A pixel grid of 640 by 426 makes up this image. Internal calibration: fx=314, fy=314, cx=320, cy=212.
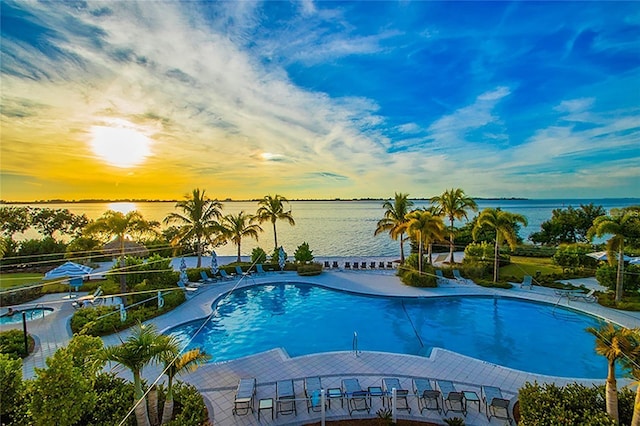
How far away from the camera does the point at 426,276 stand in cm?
1902

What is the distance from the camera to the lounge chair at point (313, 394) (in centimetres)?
784

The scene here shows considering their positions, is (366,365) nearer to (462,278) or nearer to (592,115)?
(462,278)

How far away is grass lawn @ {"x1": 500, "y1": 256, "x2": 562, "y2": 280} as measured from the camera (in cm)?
2108

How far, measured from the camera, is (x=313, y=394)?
8.06 metres

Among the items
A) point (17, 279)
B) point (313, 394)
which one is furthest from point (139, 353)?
point (17, 279)

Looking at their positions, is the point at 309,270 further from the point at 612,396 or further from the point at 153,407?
the point at 612,396

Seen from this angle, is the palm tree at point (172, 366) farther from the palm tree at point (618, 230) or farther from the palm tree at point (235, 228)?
the palm tree at point (618, 230)

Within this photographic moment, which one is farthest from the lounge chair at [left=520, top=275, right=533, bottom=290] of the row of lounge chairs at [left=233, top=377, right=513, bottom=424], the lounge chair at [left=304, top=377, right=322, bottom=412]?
the lounge chair at [left=304, top=377, right=322, bottom=412]

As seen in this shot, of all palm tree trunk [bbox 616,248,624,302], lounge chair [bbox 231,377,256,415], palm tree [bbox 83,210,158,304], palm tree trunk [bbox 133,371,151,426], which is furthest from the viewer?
palm tree trunk [bbox 616,248,624,302]

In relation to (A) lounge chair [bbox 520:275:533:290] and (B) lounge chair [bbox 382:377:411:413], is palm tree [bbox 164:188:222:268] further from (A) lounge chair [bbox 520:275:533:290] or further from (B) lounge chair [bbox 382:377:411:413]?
(A) lounge chair [bbox 520:275:533:290]

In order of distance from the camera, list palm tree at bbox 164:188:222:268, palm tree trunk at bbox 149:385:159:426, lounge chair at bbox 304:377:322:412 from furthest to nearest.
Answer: palm tree at bbox 164:188:222:268 < lounge chair at bbox 304:377:322:412 < palm tree trunk at bbox 149:385:159:426

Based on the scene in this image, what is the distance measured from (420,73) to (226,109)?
1006cm

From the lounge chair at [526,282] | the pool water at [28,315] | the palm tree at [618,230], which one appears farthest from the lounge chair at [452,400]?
the pool water at [28,315]

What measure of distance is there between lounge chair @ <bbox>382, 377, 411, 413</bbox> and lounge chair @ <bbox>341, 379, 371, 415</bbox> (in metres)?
0.59
